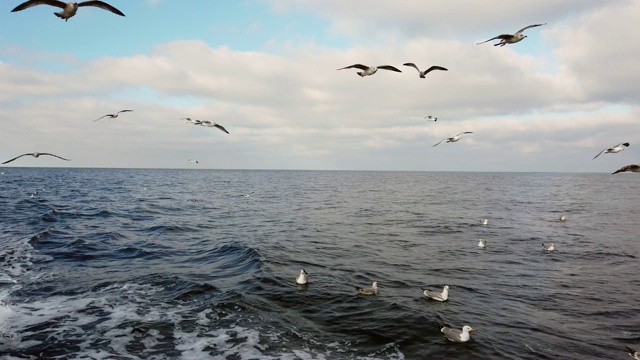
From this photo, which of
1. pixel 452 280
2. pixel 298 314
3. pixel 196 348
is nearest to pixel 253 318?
pixel 298 314

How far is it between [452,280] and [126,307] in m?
11.7

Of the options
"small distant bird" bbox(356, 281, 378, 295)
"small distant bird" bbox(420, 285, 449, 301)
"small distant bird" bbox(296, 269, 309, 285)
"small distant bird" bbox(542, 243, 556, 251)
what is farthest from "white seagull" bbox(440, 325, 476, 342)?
"small distant bird" bbox(542, 243, 556, 251)

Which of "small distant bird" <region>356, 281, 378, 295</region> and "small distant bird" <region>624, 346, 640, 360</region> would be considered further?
"small distant bird" <region>356, 281, 378, 295</region>

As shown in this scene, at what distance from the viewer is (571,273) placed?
17.7 metres

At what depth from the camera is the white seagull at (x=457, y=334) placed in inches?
408

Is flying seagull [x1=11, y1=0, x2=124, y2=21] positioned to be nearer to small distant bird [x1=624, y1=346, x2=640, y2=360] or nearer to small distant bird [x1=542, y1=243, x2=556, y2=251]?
small distant bird [x1=624, y1=346, x2=640, y2=360]

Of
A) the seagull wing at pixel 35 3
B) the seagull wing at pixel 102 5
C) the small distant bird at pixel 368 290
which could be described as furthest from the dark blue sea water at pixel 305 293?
the seagull wing at pixel 102 5

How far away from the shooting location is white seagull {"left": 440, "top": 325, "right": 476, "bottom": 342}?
10367mm

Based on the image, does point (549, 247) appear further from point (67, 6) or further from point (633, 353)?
point (67, 6)

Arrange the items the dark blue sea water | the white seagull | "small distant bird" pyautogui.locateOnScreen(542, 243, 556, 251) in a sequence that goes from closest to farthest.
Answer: the dark blue sea water
the white seagull
"small distant bird" pyautogui.locateOnScreen(542, 243, 556, 251)

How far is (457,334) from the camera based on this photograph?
10500 millimetres

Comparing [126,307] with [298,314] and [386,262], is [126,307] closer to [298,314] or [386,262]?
[298,314]

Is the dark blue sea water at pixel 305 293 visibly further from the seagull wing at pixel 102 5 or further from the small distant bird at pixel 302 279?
the seagull wing at pixel 102 5

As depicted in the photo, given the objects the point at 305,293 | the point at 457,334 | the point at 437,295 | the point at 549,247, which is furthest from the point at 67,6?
the point at 549,247
